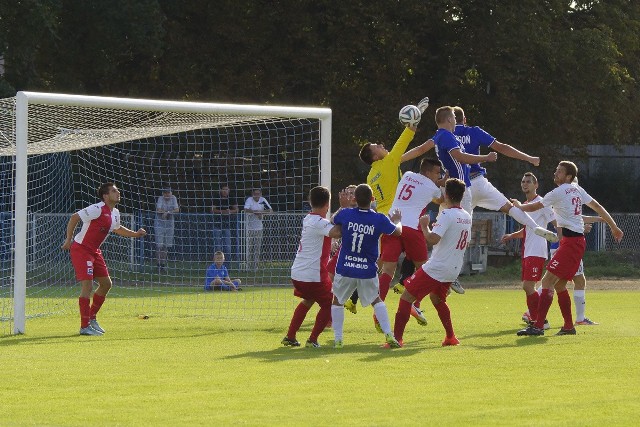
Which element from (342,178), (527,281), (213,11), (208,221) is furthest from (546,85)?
(527,281)

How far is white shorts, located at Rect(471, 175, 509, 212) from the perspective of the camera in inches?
580

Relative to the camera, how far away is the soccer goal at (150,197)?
1634cm

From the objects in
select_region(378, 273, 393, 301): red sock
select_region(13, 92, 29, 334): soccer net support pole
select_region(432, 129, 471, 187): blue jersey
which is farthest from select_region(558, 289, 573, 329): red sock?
select_region(13, 92, 29, 334): soccer net support pole

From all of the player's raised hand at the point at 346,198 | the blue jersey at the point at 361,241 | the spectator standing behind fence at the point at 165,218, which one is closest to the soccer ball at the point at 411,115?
the player's raised hand at the point at 346,198

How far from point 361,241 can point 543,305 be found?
2790 mm

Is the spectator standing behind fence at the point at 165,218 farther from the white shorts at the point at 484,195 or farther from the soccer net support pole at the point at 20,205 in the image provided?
the white shorts at the point at 484,195

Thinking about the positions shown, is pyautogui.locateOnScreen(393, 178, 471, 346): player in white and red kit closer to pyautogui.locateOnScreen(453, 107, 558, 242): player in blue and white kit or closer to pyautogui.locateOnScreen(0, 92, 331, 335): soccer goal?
pyautogui.locateOnScreen(453, 107, 558, 242): player in blue and white kit

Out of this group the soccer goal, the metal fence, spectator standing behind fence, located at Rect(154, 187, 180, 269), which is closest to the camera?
the soccer goal

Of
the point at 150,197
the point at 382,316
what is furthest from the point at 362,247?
the point at 150,197

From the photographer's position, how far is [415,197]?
1430cm

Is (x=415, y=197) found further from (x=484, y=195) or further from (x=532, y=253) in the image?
(x=532, y=253)

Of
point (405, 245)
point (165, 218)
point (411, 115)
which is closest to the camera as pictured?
point (411, 115)

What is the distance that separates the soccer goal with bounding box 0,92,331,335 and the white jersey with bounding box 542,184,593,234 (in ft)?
11.2

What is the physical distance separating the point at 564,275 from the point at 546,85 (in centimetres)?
2195
